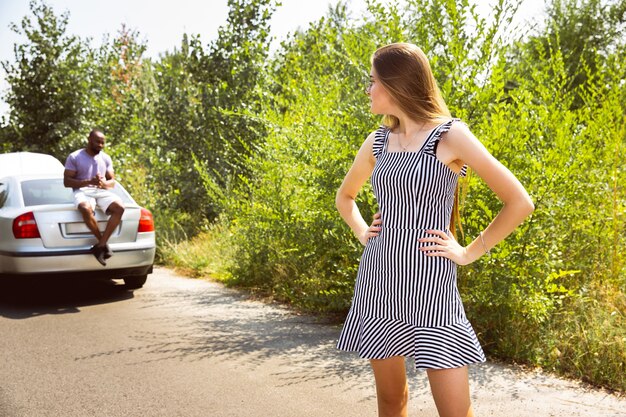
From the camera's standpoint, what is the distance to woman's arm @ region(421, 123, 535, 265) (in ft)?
7.86

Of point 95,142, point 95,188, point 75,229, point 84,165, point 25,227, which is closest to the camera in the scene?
point 25,227

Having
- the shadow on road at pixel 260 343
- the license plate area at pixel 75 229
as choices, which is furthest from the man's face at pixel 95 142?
the shadow on road at pixel 260 343

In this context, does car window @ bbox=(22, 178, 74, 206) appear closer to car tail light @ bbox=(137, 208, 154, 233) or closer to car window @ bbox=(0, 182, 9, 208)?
car window @ bbox=(0, 182, 9, 208)

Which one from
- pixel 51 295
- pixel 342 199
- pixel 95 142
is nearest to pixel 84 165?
pixel 95 142

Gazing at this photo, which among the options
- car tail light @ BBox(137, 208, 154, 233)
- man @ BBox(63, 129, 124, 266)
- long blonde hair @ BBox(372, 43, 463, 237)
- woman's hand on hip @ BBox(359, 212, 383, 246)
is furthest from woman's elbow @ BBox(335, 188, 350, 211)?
car tail light @ BBox(137, 208, 154, 233)

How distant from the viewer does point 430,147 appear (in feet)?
8.11

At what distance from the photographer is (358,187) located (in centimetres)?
295

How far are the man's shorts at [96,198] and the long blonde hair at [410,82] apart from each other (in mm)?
6754

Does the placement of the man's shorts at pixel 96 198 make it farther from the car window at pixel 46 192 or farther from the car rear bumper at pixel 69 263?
the car rear bumper at pixel 69 263

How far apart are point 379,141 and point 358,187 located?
29cm

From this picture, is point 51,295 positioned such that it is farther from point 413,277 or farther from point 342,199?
point 413,277

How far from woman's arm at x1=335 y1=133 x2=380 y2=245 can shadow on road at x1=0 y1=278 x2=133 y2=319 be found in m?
5.78

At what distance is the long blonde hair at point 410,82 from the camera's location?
2.53 meters

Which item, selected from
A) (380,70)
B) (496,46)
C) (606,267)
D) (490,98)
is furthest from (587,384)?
(380,70)
